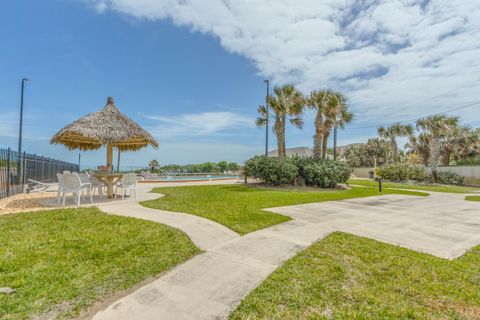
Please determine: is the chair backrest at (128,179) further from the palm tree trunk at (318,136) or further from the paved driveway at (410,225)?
the palm tree trunk at (318,136)

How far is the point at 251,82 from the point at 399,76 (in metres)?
10.4

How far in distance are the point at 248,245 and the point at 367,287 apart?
180 centimetres

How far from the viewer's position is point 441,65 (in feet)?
49.6

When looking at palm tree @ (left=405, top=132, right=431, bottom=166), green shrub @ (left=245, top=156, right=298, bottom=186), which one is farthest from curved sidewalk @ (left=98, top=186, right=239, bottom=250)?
palm tree @ (left=405, top=132, right=431, bottom=166)

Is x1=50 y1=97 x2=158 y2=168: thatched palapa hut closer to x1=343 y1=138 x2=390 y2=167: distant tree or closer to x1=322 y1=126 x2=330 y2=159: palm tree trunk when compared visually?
x1=322 y1=126 x2=330 y2=159: palm tree trunk

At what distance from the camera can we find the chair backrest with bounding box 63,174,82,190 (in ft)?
24.7

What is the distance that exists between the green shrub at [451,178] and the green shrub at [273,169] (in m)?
19.8

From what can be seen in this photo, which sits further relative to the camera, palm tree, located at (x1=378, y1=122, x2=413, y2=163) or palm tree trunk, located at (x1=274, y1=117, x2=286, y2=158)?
palm tree, located at (x1=378, y1=122, x2=413, y2=163)

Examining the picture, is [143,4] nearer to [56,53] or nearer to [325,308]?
[56,53]

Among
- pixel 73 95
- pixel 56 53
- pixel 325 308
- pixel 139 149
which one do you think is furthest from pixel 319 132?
pixel 73 95

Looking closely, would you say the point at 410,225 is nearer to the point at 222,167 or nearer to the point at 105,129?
the point at 105,129

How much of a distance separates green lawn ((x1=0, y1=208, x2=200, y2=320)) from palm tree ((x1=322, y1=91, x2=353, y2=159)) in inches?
549

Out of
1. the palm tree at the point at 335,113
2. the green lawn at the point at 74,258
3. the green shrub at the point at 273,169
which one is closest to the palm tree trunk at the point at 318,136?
the palm tree at the point at 335,113

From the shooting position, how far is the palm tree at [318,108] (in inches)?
626
